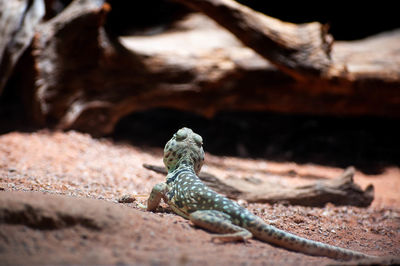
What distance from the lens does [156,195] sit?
4352 mm

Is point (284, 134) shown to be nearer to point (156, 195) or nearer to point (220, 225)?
point (156, 195)

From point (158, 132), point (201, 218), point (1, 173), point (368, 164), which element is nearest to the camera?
point (201, 218)

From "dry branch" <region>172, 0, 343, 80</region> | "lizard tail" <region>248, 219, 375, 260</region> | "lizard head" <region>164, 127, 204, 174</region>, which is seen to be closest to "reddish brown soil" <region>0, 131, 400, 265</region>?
"lizard tail" <region>248, 219, 375, 260</region>

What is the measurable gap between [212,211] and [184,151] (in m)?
1.17

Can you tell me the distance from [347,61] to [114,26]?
27.6ft

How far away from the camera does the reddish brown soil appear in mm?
2928

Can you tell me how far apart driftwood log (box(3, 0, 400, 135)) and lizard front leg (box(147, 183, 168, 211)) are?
486 centimetres

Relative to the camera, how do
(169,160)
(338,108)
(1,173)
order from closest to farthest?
(169,160)
(1,173)
(338,108)

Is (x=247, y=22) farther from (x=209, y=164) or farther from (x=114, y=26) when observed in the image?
(x=114, y=26)

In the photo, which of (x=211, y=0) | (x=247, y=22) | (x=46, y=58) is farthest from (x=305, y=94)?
(x=46, y=58)

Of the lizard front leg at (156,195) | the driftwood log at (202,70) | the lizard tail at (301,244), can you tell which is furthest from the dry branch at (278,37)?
the lizard tail at (301,244)

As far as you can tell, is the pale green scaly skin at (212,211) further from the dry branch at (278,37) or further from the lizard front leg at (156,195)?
the dry branch at (278,37)

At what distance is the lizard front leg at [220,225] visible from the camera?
3.60m

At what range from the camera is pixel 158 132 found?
12.1 meters
